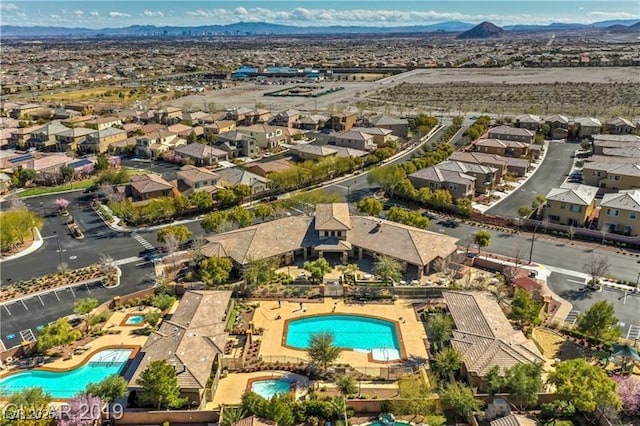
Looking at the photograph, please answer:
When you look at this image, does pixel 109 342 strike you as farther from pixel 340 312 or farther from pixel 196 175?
pixel 196 175

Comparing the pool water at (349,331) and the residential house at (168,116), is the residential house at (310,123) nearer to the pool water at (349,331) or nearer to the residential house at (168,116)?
the residential house at (168,116)

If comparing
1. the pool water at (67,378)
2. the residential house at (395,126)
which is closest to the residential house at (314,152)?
the residential house at (395,126)

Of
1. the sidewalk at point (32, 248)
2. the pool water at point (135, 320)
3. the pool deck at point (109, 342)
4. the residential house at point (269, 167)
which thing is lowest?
the pool deck at point (109, 342)

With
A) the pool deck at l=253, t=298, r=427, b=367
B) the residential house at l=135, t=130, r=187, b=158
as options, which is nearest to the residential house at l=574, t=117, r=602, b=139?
the pool deck at l=253, t=298, r=427, b=367

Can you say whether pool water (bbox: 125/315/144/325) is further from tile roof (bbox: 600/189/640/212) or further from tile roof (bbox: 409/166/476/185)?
tile roof (bbox: 600/189/640/212)

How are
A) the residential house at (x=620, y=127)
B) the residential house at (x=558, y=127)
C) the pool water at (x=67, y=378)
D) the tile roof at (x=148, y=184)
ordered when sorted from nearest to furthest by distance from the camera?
the pool water at (x=67, y=378)
the tile roof at (x=148, y=184)
the residential house at (x=620, y=127)
the residential house at (x=558, y=127)

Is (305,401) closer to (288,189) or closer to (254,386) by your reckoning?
(254,386)

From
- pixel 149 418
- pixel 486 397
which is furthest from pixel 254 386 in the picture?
pixel 486 397
